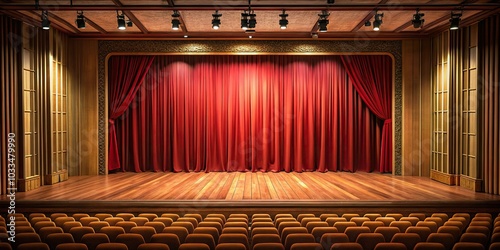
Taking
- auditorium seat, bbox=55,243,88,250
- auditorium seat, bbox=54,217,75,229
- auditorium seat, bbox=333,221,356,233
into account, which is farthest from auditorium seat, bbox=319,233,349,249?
auditorium seat, bbox=54,217,75,229

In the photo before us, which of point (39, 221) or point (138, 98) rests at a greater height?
point (138, 98)

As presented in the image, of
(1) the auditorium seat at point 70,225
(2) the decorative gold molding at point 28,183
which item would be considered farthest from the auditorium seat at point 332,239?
(2) the decorative gold molding at point 28,183

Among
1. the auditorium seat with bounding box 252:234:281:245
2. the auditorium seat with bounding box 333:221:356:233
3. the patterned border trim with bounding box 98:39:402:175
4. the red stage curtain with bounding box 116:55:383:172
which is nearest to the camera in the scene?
the auditorium seat with bounding box 252:234:281:245

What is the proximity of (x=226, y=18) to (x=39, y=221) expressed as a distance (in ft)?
19.7

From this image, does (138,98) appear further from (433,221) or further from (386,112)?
(433,221)

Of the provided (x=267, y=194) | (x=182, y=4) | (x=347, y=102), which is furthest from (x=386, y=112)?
(x=182, y=4)

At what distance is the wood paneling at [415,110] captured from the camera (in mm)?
11820

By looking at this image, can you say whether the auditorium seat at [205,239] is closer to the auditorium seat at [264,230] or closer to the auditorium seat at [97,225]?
the auditorium seat at [264,230]

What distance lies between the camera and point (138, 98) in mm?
12680

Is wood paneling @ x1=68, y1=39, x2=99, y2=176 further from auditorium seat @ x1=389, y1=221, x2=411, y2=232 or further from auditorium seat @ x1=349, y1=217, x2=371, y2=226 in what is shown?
auditorium seat @ x1=389, y1=221, x2=411, y2=232

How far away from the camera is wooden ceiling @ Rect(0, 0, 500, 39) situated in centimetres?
853

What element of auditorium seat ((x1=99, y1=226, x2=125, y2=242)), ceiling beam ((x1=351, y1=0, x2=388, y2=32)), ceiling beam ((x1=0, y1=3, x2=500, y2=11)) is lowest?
auditorium seat ((x1=99, y1=226, x2=125, y2=242))

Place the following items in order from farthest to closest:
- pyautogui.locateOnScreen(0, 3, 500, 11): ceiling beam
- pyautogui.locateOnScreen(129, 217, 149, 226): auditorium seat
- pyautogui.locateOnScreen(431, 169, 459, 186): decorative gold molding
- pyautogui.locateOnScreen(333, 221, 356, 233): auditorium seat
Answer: pyautogui.locateOnScreen(431, 169, 459, 186): decorative gold molding < pyautogui.locateOnScreen(0, 3, 500, 11): ceiling beam < pyautogui.locateOnScreen(129, 217, 149, 226): auditorium seat < pyautogui.locateOnScreen(333, 221, 356, 233): auditorium seat

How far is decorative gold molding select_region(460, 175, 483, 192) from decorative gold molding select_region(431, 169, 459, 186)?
193mm
